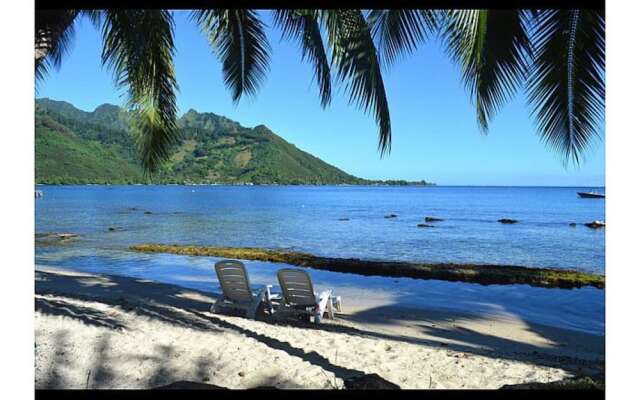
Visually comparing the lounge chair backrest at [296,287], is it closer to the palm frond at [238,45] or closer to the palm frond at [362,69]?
the palm frond at [238,45]

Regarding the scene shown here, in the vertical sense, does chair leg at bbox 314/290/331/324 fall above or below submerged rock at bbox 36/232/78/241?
above

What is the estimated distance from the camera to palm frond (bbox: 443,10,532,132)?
11.5ft

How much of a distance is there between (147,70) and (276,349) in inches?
119

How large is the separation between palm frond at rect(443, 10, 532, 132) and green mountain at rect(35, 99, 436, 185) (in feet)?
10.5

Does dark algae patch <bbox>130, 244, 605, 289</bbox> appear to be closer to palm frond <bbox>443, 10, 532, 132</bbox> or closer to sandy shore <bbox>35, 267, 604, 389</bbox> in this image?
sandy shore <bbox>35, 267, 604, 389</bbox>

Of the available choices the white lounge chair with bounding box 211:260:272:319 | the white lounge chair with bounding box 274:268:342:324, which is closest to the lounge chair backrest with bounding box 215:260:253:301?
the white lounge chair with bounding box 211:260:272:319

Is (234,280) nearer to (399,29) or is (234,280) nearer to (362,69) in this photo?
(362,69)

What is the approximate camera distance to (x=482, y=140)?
3.75m

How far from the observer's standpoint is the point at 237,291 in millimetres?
6102

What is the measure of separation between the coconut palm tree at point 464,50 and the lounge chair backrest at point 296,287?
266cm

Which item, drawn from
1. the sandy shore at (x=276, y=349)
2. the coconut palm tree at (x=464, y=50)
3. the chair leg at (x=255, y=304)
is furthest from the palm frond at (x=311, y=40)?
the chair leg at (x=255, y=304)
